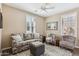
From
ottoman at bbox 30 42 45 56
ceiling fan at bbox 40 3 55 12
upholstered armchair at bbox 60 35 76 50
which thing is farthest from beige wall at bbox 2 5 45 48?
upholstered armchair at bbox 60 35 76 50

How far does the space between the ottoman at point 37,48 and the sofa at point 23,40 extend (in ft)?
0.41

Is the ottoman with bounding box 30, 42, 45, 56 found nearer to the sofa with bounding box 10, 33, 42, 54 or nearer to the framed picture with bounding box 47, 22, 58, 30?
the sofa with bounding box 10, 33, 42, 54

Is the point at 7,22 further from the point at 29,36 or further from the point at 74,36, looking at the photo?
the point at 74,36

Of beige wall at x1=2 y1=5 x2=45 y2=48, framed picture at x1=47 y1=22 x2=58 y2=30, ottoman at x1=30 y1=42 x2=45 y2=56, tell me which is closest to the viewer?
beige wall at x1=2 y1=5 x2=45 y2=48

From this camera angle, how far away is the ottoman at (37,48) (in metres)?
1.86

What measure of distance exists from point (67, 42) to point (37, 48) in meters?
0.89

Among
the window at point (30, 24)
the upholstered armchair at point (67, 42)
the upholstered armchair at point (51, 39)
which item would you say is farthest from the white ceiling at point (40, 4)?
the upholstered armchair at point (67, 42)

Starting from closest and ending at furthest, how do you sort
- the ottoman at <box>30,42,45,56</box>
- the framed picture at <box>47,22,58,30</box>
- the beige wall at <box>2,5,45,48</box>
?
the beige wall at <box>2,5,45,48</box> < the ottoman at <box>30,42,45,56</box> < the framed picture at <box>47,22,58,30</box>

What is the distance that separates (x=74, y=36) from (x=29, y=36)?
1.23m

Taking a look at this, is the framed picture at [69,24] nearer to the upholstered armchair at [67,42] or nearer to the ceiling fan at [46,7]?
the upholstered armchair at [67,42]

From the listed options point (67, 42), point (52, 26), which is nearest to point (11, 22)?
point (52, 26)

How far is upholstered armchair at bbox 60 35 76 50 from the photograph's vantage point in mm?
1899

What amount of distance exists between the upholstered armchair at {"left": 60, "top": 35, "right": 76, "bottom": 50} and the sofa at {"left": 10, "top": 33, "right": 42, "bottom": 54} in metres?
0.70

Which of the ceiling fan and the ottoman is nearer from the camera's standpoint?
the ceiling fan
